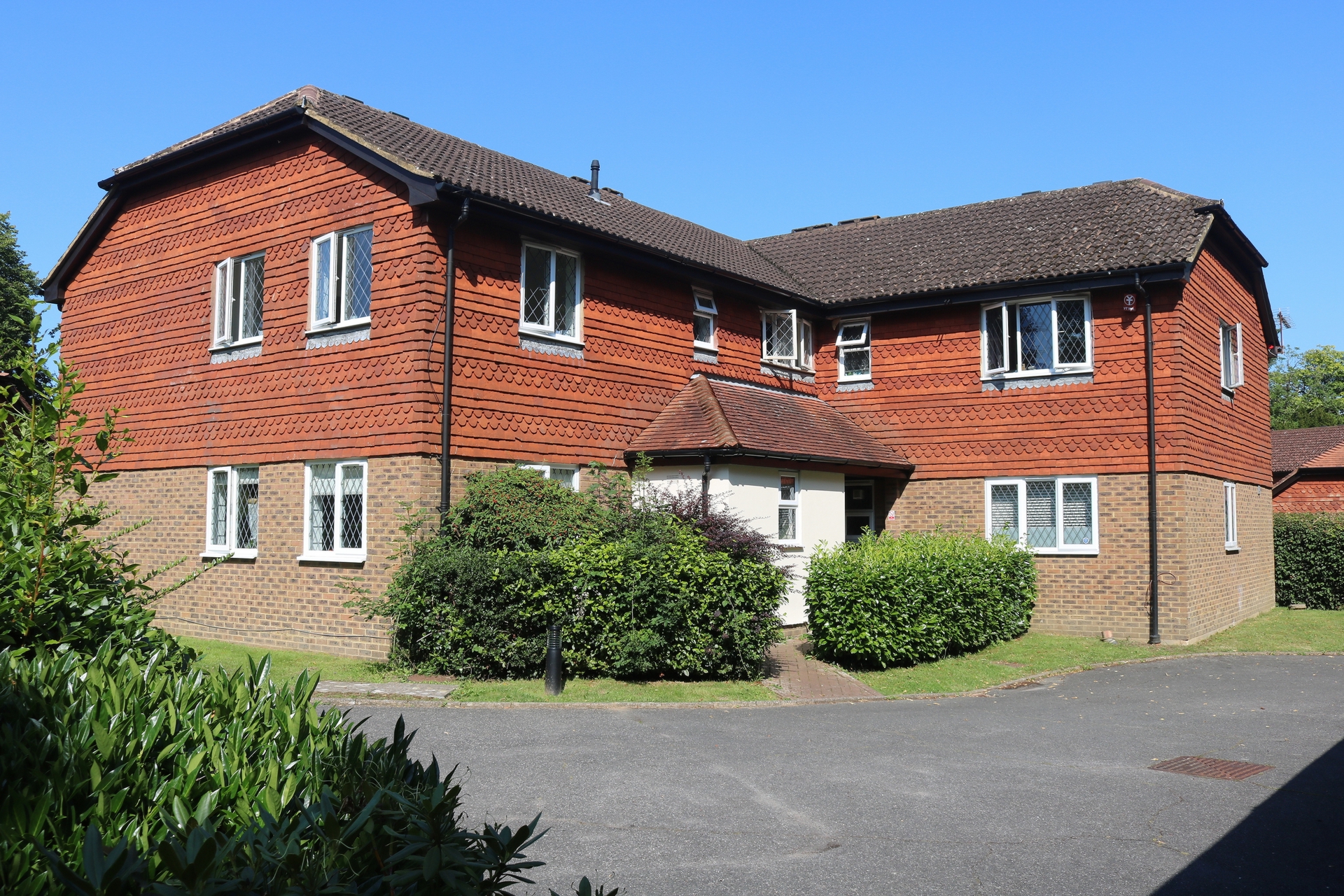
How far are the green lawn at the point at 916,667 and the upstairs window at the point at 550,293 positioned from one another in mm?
5358

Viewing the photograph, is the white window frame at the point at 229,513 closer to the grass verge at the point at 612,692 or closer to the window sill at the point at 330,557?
the window sill at the point at 330,557

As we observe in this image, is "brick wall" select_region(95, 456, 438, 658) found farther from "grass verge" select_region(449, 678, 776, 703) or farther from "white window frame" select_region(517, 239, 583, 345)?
"white window frame" select_region(517, 239, 583, 345)

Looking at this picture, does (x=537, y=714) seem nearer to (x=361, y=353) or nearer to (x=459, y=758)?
(x=459, y=758)

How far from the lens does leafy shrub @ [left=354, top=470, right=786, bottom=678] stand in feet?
39.1

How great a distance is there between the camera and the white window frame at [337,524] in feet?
44.7

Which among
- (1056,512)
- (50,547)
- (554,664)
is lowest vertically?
(554,664)

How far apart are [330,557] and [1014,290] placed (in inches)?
480

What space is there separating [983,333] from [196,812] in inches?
695

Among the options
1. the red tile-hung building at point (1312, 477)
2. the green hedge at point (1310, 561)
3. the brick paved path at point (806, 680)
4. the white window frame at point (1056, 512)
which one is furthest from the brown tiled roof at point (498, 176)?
the red tile-hung building at point (1312, 477)

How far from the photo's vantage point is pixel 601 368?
52.4ft

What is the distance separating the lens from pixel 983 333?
18672 millimetres

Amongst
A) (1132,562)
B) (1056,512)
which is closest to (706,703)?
(1056,512)

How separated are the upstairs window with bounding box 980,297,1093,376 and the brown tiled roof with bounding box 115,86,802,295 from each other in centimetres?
377

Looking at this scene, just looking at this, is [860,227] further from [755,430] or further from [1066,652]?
[1066,652]
